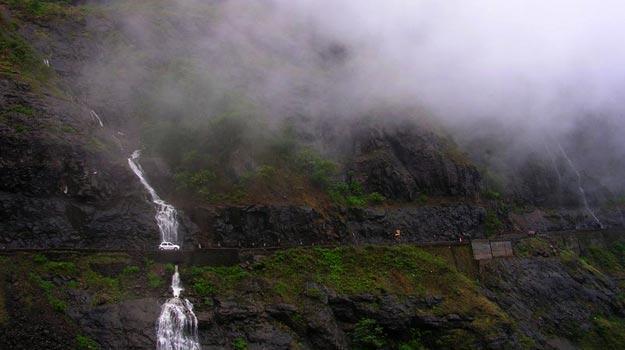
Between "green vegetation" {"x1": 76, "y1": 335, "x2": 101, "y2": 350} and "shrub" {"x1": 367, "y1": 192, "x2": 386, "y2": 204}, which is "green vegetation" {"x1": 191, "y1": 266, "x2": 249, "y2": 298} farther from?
"shrub" {"x1": 367, "y1": 192, "x2": 386, "y2": 204}

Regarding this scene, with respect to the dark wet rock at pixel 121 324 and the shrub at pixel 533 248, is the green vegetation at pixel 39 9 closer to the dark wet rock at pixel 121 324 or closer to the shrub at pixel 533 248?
the dark wet rock at pixel 121 324

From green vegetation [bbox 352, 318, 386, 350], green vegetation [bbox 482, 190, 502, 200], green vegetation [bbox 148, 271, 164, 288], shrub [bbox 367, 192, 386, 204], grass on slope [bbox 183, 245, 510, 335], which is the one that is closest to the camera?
green vegetation [bbox 148, 271, 164, 288]

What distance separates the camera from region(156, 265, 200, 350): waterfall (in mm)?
27469

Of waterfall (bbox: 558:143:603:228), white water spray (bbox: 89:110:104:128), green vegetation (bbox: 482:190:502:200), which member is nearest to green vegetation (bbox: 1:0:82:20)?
white water spray (bbox: 89:110:104:128)

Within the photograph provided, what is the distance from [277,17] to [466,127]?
29606 millimetres

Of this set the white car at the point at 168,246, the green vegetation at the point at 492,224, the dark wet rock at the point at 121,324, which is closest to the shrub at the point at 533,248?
the green vegetation at the point at 492,224

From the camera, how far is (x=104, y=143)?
3903 centimetres

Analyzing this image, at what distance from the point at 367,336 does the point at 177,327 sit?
10.5 metres

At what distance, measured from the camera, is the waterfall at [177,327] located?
2747 centimetres

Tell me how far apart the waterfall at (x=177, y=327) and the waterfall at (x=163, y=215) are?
6484mm

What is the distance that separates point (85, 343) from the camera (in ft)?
82.5

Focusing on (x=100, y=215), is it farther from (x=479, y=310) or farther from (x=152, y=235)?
(x=479, y=310)

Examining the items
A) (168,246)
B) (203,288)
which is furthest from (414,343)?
(168,246)

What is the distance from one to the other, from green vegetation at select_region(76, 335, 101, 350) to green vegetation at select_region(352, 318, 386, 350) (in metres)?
13.7
